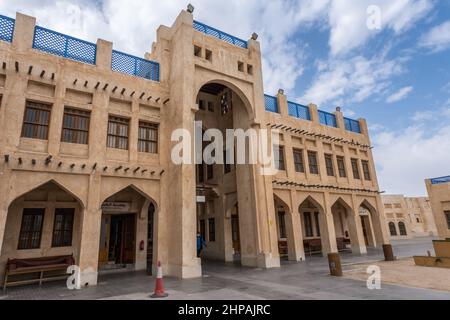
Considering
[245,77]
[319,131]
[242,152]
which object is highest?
[245,77]

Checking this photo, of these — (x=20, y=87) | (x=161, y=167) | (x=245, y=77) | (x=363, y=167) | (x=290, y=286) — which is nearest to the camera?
(x=290, y=286)

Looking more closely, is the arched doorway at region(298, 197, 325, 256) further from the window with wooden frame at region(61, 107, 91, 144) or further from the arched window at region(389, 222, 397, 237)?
the arched window at region(389, 222, 397, 237)

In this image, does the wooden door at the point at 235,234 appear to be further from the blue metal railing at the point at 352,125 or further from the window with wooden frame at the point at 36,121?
the window with wooden frame at the point at 36,121

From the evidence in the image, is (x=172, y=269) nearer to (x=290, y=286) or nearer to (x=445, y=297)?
(x=290, y=286)

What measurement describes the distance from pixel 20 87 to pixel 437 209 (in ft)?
108

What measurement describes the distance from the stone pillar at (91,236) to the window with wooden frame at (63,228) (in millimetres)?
2622

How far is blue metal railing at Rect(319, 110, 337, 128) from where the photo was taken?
75.6ft

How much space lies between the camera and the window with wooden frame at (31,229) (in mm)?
11867

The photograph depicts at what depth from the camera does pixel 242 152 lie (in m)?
17.2

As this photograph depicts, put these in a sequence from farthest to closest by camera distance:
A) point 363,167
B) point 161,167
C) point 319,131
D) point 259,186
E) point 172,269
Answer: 1. point 363,167
2. point 319,131
3. point 259,186
4. point 161,167
5. point 172,269

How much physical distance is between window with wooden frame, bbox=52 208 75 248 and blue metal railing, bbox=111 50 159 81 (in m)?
7.35

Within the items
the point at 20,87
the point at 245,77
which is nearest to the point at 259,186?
the point at 245,77

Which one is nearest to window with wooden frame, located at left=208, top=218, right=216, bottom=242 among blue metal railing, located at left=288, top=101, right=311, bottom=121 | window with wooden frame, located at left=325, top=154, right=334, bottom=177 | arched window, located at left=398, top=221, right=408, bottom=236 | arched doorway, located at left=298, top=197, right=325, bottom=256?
arched doorway, located at left=298, top=197, right=325, bottom=256

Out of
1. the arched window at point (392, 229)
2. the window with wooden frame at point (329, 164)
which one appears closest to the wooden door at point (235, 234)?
the window with wooden frame at point (329, 164)
